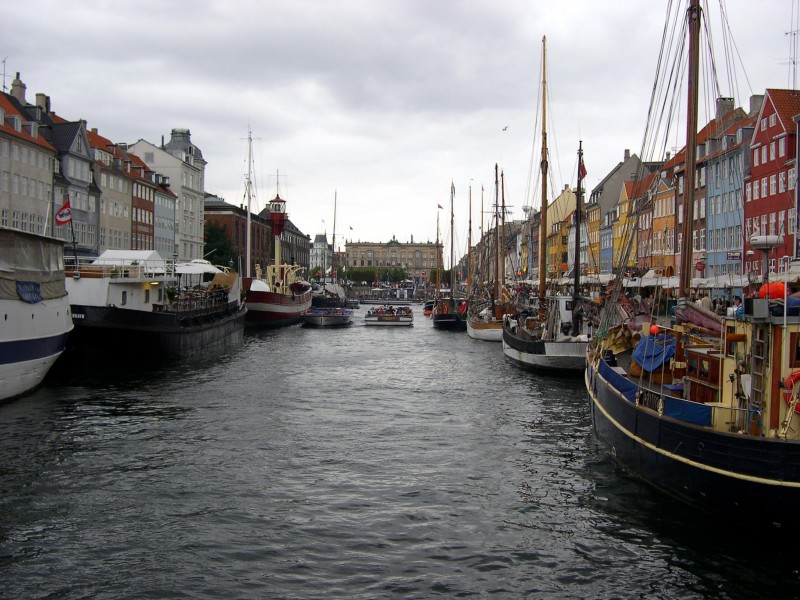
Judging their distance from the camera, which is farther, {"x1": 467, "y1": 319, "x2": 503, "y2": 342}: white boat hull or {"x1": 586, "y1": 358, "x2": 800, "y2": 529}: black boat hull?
{"x1": 467, "y1": 319, "x2": 503, "y2": 342}: white boat hull

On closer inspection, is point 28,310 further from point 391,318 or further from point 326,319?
point 391,318

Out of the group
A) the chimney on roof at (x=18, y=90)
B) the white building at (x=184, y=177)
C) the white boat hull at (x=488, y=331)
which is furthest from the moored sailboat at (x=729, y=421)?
the white building at (x=184, y=177)

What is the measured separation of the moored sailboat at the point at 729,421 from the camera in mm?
13578

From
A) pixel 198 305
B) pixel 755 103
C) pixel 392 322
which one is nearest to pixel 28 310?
pixel 198 305

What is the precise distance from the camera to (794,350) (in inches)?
569

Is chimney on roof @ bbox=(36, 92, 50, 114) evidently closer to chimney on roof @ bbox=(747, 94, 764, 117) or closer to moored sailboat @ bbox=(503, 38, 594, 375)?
moored sailboat @ bbox=(503, 38, 594, 375)

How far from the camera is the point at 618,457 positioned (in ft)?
66.2

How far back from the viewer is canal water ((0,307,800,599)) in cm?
1301

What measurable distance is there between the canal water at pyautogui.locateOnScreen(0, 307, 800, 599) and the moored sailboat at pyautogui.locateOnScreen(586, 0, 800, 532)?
0.74m

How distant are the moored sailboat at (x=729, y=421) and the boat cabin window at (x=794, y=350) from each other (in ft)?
0.06

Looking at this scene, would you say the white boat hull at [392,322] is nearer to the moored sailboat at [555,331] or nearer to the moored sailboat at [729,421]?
the moored sailboat at [555,331]

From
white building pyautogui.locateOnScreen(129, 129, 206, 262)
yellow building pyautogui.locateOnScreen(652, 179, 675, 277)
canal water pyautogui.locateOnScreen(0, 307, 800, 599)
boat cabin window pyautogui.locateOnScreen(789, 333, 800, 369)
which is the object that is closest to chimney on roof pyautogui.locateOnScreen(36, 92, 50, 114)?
white building pyautogui.locateOnScreen(129, 129, 206, 262)

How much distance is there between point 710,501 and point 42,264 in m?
25.6

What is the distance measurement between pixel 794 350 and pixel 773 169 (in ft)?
157
